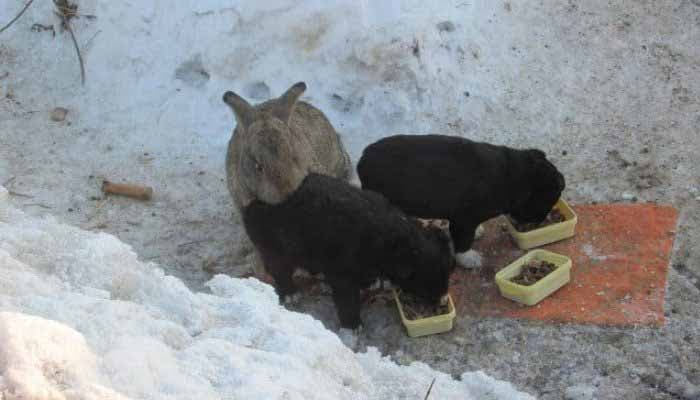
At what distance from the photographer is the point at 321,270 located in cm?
621

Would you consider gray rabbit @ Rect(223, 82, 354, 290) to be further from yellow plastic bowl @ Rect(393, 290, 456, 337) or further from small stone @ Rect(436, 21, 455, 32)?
small stone @ Rect(436, 21, 455, 32)

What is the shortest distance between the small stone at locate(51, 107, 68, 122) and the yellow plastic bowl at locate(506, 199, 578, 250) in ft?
16.2

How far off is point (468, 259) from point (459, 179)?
72cm

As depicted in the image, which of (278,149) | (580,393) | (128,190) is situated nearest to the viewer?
(580,393)

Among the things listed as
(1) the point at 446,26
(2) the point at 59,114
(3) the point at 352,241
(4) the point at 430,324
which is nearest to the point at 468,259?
(4) the point at 430,324

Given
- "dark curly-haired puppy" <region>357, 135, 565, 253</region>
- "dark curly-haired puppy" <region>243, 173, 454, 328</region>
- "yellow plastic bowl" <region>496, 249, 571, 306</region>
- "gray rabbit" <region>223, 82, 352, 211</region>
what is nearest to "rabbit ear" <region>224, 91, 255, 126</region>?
"gray rabbit" <region>223, 82, 352, 211</region>

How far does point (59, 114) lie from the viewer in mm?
→ 8641

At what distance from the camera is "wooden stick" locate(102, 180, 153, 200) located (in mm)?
7680

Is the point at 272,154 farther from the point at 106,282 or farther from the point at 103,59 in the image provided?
the point at 103,59

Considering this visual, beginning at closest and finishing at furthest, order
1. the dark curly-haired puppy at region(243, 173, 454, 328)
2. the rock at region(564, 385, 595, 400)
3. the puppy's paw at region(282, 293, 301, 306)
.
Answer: the rock at region(564, 385, 595, 400) → the dark curly-haired puppy at region(243, 173, 454, 328) → the puppy's paw at region(282, 293, 301, 306)

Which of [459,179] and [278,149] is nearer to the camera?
[278,149]

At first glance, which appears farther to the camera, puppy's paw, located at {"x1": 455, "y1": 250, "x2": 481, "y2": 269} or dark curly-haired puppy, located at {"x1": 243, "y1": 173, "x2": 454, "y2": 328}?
puppy's paw, located at {"x1": 455, "y1": 250, "x2": 481, "y2": 269}

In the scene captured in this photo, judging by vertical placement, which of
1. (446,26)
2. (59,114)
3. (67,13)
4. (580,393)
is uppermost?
(67,13)

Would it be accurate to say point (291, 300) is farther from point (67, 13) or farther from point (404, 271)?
point (67, 13)
